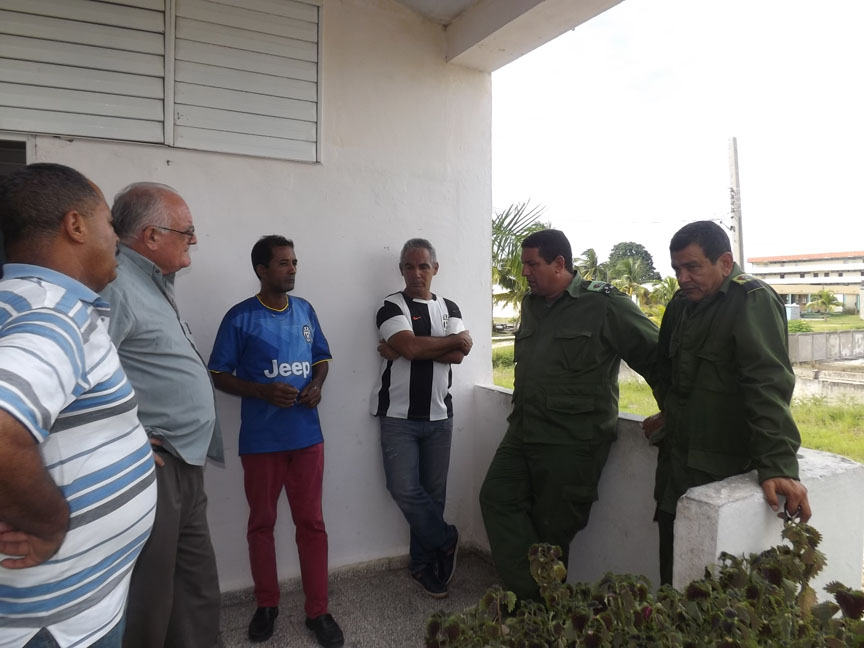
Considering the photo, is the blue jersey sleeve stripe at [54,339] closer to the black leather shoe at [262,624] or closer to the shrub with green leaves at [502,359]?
the black leather shoe at [262,624]

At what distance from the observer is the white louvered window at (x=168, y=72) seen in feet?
9.22

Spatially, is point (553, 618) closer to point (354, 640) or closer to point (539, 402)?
point (539, 402)

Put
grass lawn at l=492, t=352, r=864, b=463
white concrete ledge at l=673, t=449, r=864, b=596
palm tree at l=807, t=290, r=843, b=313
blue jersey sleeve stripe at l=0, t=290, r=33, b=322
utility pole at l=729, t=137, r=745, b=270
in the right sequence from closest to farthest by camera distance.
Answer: blue jersey sleeve stripe at l=0, t=290, r=33, b=322, white concrete ledge at l=673, t=449, r=864, b=596, grass lawn at l=492, t=352, r=864, b=463, utility pole at l=729, t=137, r=745, b=270, palm tree at l=807, t=290, r=843, b=313

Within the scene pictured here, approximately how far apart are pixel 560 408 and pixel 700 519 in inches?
41.1

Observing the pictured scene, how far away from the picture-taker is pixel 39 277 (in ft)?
4.10

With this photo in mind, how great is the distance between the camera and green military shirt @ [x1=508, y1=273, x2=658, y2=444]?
2.76 meters

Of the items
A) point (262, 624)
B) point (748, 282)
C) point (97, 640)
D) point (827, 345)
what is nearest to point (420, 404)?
point (262, 624)

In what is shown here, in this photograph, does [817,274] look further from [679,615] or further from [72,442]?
[72,442]

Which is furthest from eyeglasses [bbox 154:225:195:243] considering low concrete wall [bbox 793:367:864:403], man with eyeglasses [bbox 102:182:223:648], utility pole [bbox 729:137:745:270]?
utility pole [bbox 729:137:745:270]

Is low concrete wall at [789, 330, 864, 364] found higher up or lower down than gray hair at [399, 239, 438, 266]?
lower down

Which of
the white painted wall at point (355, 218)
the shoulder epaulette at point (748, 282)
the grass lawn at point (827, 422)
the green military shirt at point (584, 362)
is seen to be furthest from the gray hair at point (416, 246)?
the grass lawn at point (827, 422)

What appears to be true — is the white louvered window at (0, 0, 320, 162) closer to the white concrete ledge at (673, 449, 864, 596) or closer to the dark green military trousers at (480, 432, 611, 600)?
the dark green military trousers at (480, 432, 611, 600)

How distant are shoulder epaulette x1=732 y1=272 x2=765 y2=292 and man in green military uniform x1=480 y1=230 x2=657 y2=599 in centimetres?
53

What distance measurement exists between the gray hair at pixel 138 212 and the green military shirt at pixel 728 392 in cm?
207
